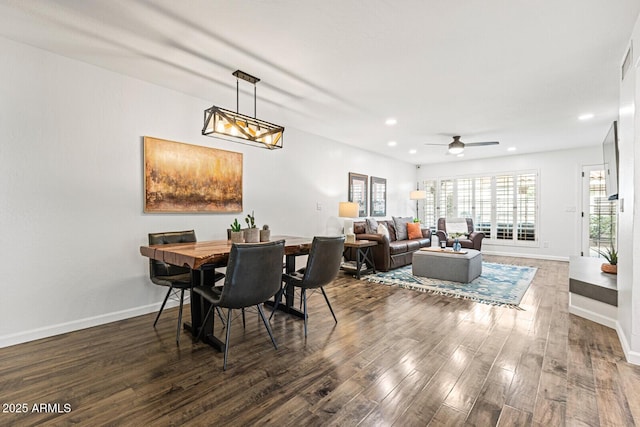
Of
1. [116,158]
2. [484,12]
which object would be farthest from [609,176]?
[116,158]

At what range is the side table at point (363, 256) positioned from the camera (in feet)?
16.8

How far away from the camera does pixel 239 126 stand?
286 centimetres

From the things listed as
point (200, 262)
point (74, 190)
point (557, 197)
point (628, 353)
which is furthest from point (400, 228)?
point (74, 190)

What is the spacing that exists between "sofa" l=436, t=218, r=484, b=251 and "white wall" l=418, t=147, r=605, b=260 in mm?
1193

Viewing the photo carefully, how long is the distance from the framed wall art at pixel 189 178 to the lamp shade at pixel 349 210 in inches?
81.3

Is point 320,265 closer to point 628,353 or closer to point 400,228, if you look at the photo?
point 628,353

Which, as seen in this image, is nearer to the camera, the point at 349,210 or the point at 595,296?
the point at 595,296

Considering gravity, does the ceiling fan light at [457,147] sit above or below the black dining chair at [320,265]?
above

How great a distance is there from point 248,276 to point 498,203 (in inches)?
301

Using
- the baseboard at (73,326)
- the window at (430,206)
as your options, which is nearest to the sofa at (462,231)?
the window at (430,206)

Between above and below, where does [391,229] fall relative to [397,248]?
above

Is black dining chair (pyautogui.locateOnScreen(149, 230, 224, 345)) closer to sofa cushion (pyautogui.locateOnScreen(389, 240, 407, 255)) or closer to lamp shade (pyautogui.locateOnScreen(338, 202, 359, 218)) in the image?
lamp shade (pyautogui.locateOnScreen(338, 202, 359, 218))

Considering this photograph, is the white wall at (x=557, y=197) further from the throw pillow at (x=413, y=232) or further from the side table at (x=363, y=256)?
the side table at (x=363, y=256)

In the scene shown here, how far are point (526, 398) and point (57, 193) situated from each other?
4083 mm
